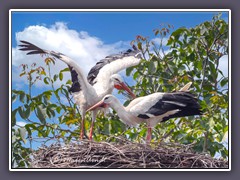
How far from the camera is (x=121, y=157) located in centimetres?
469

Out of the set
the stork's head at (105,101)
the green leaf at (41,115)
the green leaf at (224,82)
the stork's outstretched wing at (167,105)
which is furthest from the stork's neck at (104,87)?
the green leaf at (224,82)

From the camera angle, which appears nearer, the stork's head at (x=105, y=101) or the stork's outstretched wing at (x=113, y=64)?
the stork's head at (x=105, y=101)

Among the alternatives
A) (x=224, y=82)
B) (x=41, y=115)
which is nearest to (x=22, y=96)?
(x=41, y=115)

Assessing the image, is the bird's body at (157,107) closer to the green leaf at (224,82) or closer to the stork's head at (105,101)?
the stork's head at (105,101)

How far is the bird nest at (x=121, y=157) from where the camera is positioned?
15.4 ft

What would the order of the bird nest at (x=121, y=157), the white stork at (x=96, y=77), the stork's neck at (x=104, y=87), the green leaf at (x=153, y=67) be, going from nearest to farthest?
the bird nest at (x=121, y=157)
the white stork at (x=96, y=77)
the stork's neck at (x=104, y=87)
the green leaf at (x=153, y=67)

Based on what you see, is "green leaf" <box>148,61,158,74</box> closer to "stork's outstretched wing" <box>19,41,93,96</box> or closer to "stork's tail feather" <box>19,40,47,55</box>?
"stork's outstretched wing" <box>19,41,93,96</box>

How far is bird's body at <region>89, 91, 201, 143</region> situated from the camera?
498 cm

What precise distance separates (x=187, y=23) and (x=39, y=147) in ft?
4.22

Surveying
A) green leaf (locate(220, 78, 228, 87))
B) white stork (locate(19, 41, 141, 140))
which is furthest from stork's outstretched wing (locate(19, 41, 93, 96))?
green leaf (locate(220, 78, 228, 87))

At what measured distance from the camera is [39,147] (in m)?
4.89

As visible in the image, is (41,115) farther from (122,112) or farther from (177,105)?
(177,105)
